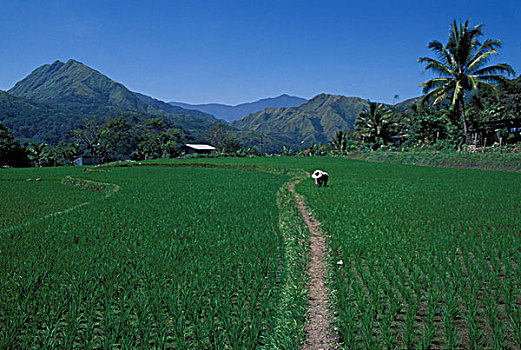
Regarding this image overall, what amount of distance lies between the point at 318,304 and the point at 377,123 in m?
37.4

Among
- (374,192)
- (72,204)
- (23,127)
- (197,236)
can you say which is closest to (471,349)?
(197,236)

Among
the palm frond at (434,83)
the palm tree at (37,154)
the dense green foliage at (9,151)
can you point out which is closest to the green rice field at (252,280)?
the palm frond at (434,83)

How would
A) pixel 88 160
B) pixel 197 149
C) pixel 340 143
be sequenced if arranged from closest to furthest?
pixel 88 160 → pixel 340 143 → pixel 197 149

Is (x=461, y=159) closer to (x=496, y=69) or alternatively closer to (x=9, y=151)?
(x=496, y=69)

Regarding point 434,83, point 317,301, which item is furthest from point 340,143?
point 317,301

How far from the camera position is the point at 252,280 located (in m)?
3.59

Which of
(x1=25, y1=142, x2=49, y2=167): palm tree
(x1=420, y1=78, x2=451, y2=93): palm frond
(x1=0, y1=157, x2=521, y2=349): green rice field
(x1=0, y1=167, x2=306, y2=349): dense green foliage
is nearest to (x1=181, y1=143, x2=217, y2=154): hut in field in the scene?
(x1=25, y1=142, x2=49, y2=167): palm tree

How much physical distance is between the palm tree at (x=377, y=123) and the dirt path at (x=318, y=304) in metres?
34.8

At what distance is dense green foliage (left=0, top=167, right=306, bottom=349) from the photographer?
98.6 inches

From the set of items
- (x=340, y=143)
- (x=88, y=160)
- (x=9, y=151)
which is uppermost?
(x=340, y=143)

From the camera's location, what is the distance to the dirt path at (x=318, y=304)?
2594 mm

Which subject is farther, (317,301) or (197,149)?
(197,149)

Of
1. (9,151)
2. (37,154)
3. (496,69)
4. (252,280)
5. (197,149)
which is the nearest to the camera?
(252,280)

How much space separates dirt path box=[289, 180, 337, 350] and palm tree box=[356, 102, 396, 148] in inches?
1370
